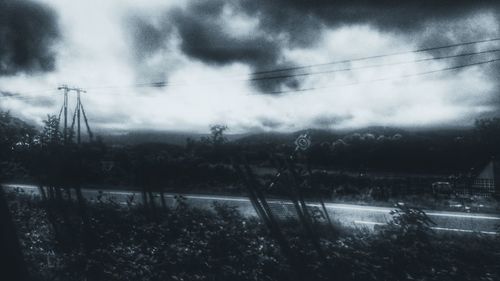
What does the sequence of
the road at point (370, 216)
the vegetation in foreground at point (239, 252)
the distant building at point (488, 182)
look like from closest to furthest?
the vegetation in foreground at point (239, 252) → the road at point (370, 216) → the distant building at point (488, 182)

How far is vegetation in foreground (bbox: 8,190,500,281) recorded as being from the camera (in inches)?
240

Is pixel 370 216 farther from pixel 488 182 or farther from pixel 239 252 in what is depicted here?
pixel 488 182

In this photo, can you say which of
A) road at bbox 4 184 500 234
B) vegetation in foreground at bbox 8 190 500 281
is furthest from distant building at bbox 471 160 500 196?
vegetation in foreground at bbox 8 190 500 281

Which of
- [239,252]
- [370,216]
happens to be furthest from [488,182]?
[239,252]

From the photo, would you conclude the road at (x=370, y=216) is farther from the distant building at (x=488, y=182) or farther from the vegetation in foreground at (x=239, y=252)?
the distant building at (x=488, y=182)

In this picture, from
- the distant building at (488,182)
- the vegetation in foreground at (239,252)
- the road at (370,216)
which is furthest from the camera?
the distant building at (488,182)

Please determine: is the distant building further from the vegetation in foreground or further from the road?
the vegetation in foreground

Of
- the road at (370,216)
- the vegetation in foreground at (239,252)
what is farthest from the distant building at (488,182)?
the vegetation in foreground at (239,252)

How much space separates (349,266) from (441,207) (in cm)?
1226

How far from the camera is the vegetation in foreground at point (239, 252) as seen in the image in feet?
20.0

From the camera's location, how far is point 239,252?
22.7 ft

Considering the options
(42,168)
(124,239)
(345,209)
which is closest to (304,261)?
(124,239)

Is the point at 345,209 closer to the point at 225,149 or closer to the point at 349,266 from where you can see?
the point at 225,149

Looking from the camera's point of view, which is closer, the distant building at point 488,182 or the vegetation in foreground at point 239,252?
the vegetation in foreground at point 239,252
